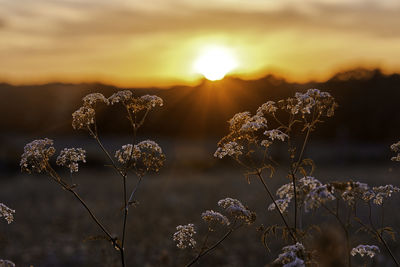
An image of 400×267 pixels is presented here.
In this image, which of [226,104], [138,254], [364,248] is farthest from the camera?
[226,104]

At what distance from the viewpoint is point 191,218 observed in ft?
51.5

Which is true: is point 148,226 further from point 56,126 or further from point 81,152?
point 56,126

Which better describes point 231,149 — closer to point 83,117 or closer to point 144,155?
point 144,155

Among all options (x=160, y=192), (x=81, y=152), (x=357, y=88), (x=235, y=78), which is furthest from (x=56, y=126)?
(x=81, y=152)

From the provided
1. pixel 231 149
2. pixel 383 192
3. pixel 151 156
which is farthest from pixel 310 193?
pixel 151 156

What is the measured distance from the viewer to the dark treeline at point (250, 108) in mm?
55438

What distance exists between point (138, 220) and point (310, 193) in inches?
490

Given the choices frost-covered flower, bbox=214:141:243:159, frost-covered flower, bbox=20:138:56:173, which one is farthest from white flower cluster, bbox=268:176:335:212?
frost-covered flower, bbox=20:138:56:173

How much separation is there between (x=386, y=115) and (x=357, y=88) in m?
7.92

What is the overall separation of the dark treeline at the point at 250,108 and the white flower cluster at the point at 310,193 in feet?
142

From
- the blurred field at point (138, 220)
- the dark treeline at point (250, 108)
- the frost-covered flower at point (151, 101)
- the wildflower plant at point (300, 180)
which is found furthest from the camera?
the dark treeline at point (250, 108)

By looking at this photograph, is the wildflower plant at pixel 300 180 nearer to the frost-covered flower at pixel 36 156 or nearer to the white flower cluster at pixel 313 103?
the white flower cluster at pixel 313 103

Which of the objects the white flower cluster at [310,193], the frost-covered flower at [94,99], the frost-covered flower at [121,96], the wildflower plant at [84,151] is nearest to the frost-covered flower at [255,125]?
the white flower cluster at [310,193]

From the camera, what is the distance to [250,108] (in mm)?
47000
